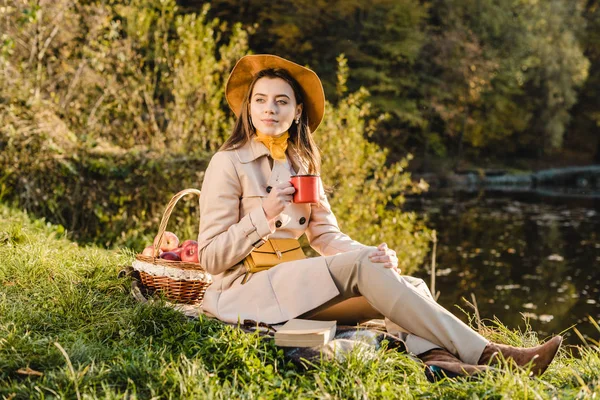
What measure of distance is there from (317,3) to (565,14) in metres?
14.5

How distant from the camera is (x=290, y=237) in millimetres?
3541

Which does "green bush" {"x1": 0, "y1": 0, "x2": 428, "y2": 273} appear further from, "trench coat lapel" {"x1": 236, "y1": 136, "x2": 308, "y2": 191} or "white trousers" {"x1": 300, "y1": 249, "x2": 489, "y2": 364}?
"white trousers" {"x1": 300, "y1": 249, "x2": 489, "y2": 364}

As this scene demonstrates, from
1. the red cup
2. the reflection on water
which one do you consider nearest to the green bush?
the reflection on water

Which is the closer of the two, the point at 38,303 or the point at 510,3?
the point at 38,303

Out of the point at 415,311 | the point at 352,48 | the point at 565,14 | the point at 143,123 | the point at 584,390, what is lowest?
the point at 584,390

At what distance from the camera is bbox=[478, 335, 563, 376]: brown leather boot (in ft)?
A: 9.46

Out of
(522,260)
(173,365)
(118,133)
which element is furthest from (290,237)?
(522,260)

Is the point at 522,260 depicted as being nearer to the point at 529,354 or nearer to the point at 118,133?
the point at 118,133

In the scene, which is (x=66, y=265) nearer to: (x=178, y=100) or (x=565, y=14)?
(x=178, y=100)

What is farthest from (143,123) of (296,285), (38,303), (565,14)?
(565,14)

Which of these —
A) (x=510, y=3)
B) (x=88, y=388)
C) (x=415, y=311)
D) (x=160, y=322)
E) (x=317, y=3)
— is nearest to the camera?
(x=88, y=388)

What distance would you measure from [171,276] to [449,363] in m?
1.60

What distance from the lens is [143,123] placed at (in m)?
9.16

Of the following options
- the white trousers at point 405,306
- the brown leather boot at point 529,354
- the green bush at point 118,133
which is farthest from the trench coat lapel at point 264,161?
the green bush at point 118,133
